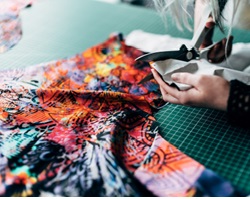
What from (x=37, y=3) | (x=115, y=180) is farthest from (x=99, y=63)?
(x=37, y=3)

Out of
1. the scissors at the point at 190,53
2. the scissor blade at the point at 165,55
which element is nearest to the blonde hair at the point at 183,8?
the scissors at the point at 190,53

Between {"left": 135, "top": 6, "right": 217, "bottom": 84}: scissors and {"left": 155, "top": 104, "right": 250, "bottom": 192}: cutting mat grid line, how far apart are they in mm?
116

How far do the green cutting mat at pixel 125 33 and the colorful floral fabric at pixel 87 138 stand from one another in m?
0.05

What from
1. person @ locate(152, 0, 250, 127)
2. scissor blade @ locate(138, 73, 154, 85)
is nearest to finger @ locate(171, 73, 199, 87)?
person @ locate(152, 0, 250, 127)

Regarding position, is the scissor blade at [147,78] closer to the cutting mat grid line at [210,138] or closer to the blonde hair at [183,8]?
the cutting mat grid line at [210,138]

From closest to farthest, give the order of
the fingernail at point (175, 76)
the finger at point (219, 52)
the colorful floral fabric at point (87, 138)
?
the colorful floral fabric at point (87, 138)
the fingernail at point (175, 76)
the finger at point (219, 52)

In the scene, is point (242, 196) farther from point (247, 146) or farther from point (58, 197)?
point (58, 197)

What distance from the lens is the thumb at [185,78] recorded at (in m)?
0.72

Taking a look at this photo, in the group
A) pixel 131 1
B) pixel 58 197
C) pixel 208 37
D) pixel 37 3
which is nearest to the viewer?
pixel 58 197

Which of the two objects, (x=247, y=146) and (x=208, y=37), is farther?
(x=208, y=37)

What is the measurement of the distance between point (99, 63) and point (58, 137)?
33 centimetres

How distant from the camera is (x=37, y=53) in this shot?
43.5 inches

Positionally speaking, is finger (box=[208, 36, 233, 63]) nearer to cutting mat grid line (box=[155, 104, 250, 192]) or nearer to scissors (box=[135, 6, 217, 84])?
scissors (box=[135, 6, 217, 84])

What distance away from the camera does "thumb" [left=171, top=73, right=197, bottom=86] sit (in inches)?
28.4
